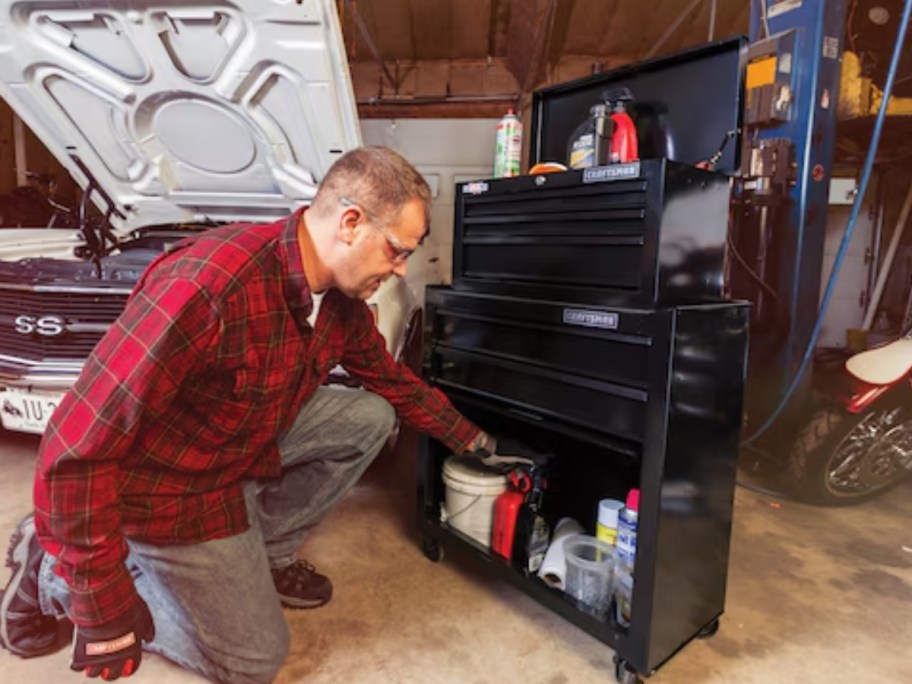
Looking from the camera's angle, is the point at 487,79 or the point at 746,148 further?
the point at 487,79

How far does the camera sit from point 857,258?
405cm

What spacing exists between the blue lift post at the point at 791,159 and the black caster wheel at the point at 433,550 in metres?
1.36

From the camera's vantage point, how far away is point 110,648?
0.87 m

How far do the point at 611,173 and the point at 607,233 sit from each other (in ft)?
0.36

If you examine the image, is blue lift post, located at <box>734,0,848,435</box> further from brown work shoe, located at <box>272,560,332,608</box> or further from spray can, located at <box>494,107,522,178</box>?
brown work shoe, located at <box>272,560,332,608</box>

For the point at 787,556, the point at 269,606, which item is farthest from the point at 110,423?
the point at 787,556

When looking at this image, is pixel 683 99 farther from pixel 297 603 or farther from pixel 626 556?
pixel 297 603

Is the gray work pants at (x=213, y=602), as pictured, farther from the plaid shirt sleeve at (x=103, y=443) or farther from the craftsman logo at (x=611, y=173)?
the craftsman logo at (x=611, y=173)

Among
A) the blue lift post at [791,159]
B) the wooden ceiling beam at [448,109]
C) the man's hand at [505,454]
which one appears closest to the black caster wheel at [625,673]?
the man's hand at [505,454]

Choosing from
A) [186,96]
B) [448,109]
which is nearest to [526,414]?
[186,96]

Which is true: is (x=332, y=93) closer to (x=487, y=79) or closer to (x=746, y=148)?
(x=746, y=148)

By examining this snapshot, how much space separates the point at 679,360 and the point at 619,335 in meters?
0.12

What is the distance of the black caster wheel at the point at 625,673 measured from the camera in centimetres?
115

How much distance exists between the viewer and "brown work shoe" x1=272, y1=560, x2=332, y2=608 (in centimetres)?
139
